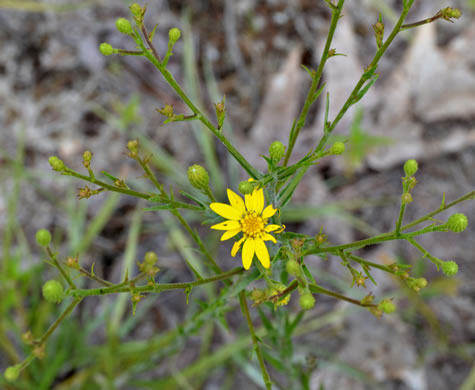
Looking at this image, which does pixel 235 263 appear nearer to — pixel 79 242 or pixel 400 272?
pixel 79 242

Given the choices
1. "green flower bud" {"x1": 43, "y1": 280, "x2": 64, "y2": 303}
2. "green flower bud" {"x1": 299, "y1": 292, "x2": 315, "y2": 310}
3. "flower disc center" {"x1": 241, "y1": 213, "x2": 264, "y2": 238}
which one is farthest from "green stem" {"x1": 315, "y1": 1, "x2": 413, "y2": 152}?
"green flower bud" {"x1": 43, "y1": 280, "x2": 64, "y2": 303}

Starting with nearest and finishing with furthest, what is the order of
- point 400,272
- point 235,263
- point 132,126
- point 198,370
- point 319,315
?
point 400,272 → point 198,370 → point 319,315 → point 235,263 → point 132,126

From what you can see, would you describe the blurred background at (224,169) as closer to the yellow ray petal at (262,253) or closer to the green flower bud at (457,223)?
the yellow ray petal at (262,253)

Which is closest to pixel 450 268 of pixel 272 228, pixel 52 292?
pixel 272 228

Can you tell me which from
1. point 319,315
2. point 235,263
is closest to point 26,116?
point 235,263

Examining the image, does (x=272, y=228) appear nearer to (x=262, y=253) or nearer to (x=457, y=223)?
(x=262, y=253)

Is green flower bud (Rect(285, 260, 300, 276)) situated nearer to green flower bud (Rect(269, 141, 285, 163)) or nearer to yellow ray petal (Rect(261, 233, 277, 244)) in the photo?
yellow ray petal (Rect(261, 233, 277, 244))

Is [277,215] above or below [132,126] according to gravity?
below
